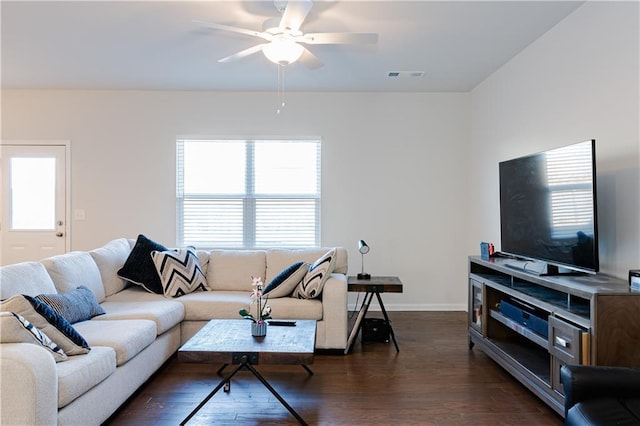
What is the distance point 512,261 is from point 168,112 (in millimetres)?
4283

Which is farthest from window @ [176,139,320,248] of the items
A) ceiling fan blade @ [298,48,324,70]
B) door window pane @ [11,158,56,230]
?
ceiling fan blade @ [298,48,324,70]

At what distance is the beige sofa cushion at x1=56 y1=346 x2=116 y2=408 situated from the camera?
6.40 feet

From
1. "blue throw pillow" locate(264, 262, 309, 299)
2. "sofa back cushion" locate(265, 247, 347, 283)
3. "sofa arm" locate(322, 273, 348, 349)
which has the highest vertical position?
"sofa back cushion" locate(265, 247, 347, 283)

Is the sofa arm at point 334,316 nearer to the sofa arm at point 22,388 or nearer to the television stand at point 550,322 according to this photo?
the television stand at point 550,322

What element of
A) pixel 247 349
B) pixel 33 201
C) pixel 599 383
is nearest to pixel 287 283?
pixel 247 349

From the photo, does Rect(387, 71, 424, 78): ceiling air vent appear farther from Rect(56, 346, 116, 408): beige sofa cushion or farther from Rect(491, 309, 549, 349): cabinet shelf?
Rect(56, 346, 116, 408): beige sofa cushion

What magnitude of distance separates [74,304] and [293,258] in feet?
6.63

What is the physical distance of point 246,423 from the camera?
2410 mm

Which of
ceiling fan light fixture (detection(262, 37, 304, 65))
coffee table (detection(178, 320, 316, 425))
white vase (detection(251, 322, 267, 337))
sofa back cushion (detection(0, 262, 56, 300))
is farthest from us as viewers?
ceiling fan light fixture (detection(262, 37, 304, 65))

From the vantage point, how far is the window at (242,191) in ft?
17.2

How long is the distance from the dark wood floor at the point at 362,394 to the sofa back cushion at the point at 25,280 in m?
0.95

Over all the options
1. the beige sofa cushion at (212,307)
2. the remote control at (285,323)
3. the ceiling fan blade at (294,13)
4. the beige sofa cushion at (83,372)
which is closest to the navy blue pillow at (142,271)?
the beige sofa cushion at (212,307)

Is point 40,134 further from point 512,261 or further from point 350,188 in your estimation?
point 512,261

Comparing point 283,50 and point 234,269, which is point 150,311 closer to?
point 234,269
